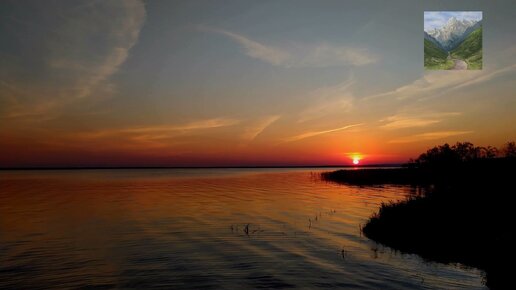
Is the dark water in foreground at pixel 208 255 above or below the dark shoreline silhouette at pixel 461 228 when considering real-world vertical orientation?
below

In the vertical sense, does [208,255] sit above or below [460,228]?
below

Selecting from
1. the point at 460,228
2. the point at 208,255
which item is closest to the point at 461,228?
the point at 460,228

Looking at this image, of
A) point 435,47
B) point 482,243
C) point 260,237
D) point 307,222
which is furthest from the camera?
point 435,47

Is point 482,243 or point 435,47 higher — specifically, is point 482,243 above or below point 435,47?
below

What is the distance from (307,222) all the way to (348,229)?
4.67 meters

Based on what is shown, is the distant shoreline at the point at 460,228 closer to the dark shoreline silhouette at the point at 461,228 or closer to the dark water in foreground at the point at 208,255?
the dark shoreline silhouette at the point at 461,228

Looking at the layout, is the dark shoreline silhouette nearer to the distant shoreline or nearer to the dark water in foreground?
the distant shoreline

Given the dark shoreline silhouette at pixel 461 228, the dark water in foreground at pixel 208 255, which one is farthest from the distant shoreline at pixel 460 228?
the dark water in foreground at pixel 208 255

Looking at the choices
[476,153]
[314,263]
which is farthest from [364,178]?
[314,263]

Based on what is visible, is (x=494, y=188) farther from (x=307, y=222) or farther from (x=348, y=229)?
(x=307, y=222)

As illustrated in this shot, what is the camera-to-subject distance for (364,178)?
95062mm

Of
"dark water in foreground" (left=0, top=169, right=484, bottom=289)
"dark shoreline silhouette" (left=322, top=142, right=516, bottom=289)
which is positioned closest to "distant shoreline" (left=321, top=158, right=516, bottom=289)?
"dark shoreline silhouette" (left=322, top=142, right=516, bottom=289)

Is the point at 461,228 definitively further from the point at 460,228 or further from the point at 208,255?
the point at 208,255

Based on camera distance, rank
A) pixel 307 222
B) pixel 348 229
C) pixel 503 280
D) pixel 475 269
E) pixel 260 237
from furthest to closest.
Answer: pixel 307 222, pixel 348 229, pixel 260 237, pixel 475 269, pixel 503 280
